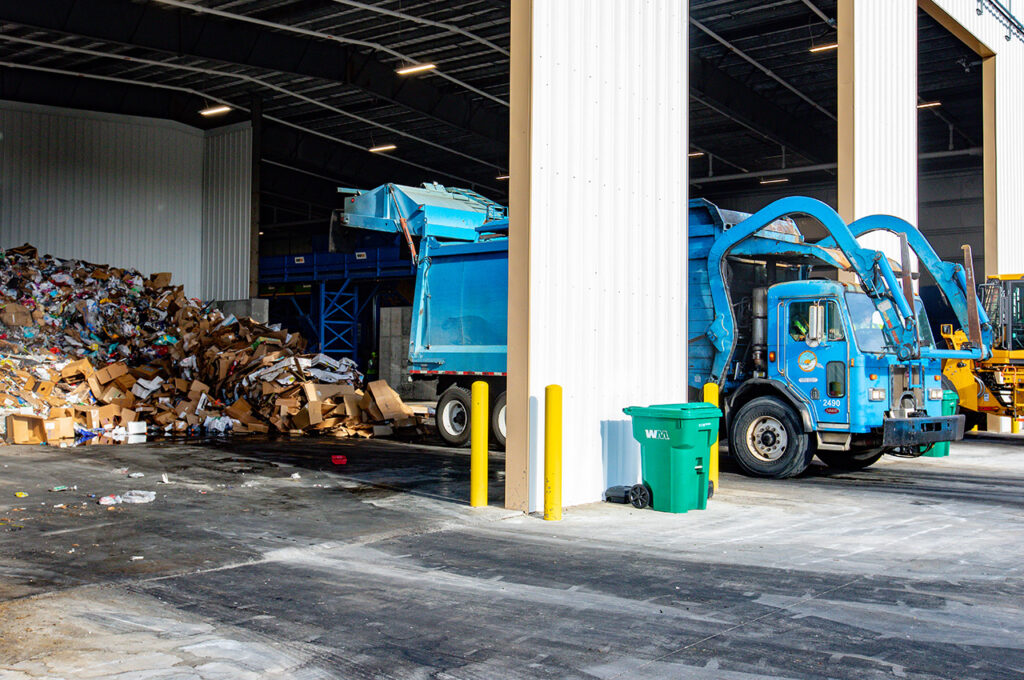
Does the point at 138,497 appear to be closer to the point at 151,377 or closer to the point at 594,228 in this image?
the point at 594,228

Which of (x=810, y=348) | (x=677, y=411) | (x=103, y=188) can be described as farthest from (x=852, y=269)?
(x=103, y=188)

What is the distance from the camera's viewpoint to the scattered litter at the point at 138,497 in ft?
27.9

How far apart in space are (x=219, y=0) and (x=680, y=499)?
51.2 ft

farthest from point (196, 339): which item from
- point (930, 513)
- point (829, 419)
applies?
point (930, 513)

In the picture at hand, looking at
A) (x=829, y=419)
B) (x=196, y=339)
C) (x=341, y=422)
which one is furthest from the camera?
(x=196, y=339)

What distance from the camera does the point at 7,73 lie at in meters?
23.4

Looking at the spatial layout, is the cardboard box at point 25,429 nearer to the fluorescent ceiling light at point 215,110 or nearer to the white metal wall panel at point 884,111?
the white metal wall panel at point 884,111

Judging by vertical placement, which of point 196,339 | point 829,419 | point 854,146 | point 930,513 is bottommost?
point 930,513

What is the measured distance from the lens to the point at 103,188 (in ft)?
83.0

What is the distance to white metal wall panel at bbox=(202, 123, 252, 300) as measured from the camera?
26078 mm

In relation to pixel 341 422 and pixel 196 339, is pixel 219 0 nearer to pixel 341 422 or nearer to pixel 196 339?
pixel 196 339

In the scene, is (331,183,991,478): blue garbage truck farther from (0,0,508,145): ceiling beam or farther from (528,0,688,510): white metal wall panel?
(0,0,508,145): ceiling beam

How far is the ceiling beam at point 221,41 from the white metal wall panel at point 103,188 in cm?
702

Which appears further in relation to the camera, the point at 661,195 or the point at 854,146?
the point at 854,146
